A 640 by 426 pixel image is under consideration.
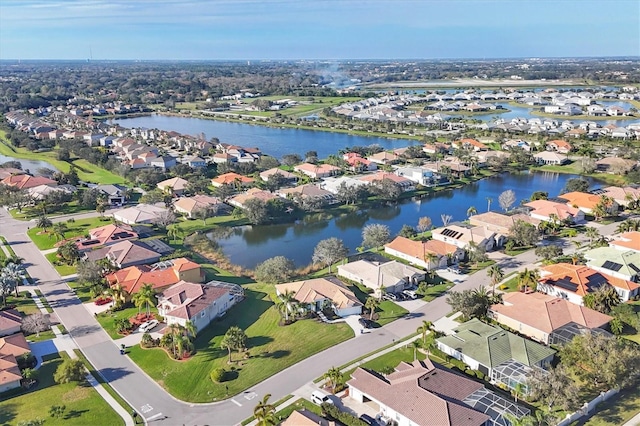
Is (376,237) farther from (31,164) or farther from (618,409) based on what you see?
(31,164)

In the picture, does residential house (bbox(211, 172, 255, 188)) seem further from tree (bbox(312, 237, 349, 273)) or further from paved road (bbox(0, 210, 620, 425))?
paved road (bbox(0, 210, 620, 425))

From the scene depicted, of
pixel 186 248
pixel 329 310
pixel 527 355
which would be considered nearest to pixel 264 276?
pixel 329 310

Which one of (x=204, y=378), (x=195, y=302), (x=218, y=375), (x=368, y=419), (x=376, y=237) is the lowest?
(x=368, y=419)

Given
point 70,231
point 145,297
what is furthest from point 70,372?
point 70,231

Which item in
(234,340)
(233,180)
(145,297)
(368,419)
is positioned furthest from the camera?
(233,180)

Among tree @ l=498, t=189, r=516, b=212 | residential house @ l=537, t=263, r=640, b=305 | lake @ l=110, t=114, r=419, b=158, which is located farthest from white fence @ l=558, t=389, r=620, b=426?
lake @ l=110, t=114, r=419, b=158

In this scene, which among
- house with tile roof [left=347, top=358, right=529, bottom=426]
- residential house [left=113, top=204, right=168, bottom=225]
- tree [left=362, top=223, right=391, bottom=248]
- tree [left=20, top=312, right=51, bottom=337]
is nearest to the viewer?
house with tile roof [left=347, top=358, right=529, bottom=426]

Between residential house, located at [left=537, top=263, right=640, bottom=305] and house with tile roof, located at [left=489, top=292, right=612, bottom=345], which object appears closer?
house with tile roof, located at [left=489, top=292, right=612, bottom=345]

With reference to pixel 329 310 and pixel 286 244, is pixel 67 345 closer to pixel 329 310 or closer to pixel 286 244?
pixel 329 310
